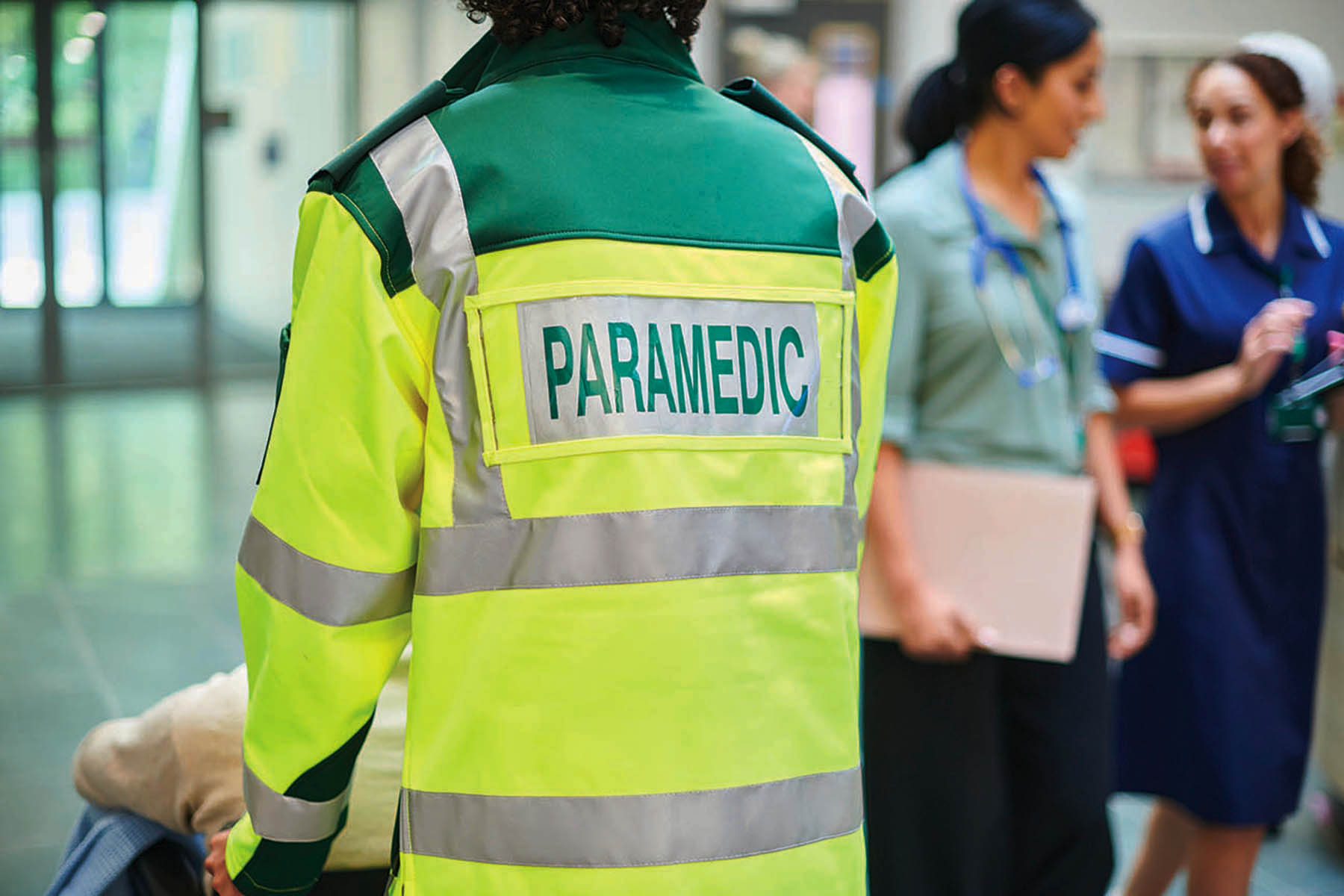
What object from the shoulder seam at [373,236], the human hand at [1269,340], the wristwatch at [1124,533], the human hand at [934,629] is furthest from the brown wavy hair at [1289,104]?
the shoulder seam at [373,236]

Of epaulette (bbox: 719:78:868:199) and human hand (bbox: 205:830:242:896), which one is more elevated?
epaulette (bbox: 719:78:868:199)

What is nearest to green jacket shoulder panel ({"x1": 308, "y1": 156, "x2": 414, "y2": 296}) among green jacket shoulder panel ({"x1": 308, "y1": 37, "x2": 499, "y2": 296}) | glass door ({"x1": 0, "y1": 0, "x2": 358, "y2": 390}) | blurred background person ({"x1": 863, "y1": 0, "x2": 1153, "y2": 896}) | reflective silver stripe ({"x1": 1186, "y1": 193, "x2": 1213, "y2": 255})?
green jacket shoulder panel ({"x1": 308, "y1": 37, "x2": 499, "y2": 296})

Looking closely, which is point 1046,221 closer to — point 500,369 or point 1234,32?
point 500,369

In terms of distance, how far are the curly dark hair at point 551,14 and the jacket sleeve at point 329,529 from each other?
22 cm

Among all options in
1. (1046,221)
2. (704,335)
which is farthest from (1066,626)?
(704,335)

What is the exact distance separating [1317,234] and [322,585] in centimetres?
209

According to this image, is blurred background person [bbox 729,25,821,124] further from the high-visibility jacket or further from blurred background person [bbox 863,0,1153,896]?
the high-visibility jacket

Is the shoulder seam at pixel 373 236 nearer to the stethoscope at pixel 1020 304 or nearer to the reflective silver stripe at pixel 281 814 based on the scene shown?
the reflective silver stripe at pixel 281 814

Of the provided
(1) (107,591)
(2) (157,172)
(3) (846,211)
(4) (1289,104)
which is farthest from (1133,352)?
(2) (157,172)

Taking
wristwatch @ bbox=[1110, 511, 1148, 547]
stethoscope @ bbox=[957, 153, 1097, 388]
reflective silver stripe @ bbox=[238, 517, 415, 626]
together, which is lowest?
wristwatch @ bbox=[1110, 511, 1148, 547]

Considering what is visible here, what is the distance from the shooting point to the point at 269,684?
1.21 meters

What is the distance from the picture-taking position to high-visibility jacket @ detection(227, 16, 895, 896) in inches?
46.0

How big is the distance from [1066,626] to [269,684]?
126 cm

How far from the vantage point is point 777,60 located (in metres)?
8.96
